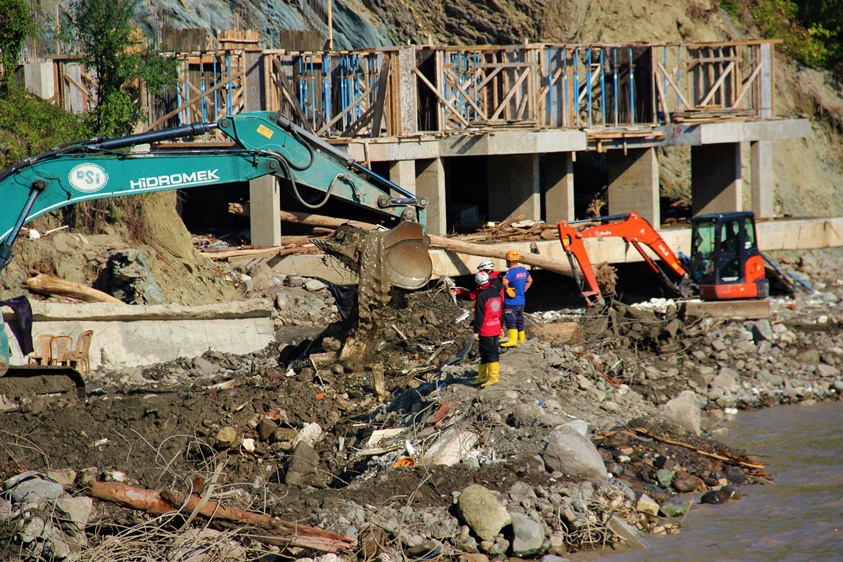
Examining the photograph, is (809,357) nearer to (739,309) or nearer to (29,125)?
(739,309)

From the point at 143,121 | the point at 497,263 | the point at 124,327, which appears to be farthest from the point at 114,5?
the point at 497,263

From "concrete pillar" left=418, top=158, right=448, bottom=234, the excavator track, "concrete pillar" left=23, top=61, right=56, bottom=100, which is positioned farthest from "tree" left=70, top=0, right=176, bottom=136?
the excavator track

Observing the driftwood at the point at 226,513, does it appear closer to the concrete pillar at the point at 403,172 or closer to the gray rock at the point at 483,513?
the gray rock at the point at 483,513

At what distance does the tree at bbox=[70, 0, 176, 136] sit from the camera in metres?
19.1

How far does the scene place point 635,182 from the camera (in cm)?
2392

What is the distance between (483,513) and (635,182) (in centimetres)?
1626

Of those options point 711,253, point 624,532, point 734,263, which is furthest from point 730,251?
point 624,532

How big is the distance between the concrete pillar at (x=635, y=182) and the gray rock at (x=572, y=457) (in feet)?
46.9

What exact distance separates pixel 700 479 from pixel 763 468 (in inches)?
40.2

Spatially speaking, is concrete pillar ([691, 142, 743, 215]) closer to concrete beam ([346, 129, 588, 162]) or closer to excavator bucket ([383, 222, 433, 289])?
concrete beam ([346, 129, 588, 162])

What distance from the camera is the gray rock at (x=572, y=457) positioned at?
988cm

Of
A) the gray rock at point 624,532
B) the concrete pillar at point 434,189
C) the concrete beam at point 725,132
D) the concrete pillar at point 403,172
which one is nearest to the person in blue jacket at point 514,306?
the gray rock at point 624,532

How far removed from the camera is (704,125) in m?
23.2

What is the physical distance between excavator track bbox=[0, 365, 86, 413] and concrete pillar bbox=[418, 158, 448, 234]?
10.5m
